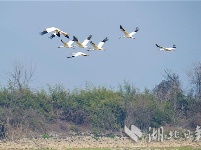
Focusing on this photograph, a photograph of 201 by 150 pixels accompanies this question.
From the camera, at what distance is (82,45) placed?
34.5 metres

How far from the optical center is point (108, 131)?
54625 mm

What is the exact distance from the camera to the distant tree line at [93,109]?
54.5 m

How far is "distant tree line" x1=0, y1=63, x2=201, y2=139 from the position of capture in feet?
179

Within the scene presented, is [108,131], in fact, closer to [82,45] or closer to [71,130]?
[71,130]

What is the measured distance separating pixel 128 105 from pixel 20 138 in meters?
10.4

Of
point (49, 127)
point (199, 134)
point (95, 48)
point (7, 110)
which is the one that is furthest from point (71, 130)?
point (95, 48)

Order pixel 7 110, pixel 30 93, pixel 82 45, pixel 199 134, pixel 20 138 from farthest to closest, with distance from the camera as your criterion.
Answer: pixel 30 93 → pixel 7 110 → pixel 20 138 → pixel 199 134 → pixel 82 45

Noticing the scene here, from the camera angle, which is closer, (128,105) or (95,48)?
(95,48)

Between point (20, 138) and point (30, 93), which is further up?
point (30, 93)

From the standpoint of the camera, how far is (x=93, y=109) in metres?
56.6

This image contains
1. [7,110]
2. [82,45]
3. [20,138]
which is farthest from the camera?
[7,110]

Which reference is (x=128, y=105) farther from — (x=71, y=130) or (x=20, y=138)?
(x=20, y=138)

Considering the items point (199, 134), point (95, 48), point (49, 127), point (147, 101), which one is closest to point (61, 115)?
point (49, 127)

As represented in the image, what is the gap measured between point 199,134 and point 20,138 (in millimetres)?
13349
